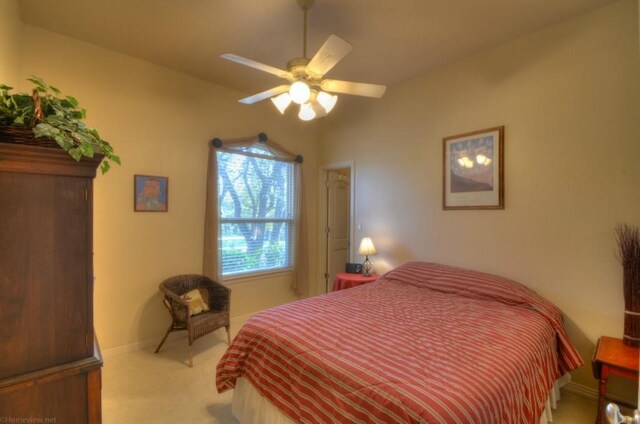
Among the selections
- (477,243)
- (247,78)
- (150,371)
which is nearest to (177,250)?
(150,371)

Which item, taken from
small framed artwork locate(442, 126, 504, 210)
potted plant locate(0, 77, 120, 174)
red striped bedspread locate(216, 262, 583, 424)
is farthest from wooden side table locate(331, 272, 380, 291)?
potted plant locate(0, 77, 120, 174)

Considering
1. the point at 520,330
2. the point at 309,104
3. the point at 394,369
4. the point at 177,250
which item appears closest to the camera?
the point at 394,369

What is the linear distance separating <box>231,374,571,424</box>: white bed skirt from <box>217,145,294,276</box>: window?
183cm

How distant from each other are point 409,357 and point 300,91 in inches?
65.0

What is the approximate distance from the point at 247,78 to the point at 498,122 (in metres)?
2.65

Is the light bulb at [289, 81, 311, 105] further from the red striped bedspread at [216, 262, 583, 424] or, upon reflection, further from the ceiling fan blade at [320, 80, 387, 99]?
the red striped bedspread at [216, 262, 583, 424]

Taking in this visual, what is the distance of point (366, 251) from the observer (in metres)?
3.57

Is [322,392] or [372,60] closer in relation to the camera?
[322,392]

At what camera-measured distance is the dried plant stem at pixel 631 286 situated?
1.99 meters

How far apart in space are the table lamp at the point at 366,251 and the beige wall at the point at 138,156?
5.27ft

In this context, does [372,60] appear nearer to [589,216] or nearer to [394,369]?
[589,216]

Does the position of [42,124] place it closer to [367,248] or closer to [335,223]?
[367,248]

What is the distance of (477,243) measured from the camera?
9.52 feet

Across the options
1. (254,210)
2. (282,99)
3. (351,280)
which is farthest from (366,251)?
(282,99)
